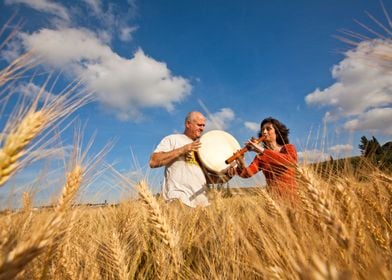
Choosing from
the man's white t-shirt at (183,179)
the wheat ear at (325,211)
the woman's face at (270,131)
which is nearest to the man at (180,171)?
the man's white t-shirt at (183,179)

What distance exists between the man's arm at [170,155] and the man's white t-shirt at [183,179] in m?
0.13

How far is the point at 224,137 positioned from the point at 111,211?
2.33 meters

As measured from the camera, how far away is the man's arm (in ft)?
13.7

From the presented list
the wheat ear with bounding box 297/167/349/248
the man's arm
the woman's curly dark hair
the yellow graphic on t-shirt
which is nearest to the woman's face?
the woman's curly dark hair

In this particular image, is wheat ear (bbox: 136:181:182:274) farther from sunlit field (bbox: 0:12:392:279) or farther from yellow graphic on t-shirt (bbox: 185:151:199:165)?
yellow graphic on t-shirt (bbox: 185:151:199:165)

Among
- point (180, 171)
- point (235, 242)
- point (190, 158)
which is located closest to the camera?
point (235, 242)

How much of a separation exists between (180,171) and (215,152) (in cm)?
59

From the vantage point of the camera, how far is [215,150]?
465 cm

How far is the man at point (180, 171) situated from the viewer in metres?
4.36

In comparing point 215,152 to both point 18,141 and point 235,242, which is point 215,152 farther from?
point 18,141

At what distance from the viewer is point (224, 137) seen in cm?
503

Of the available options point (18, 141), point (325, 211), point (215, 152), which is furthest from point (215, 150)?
point (18, 141)

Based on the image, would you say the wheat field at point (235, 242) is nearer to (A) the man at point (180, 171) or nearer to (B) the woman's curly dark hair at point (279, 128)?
(A) the man at point (180, 171)

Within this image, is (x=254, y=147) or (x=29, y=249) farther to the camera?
(x=254, y=147)
